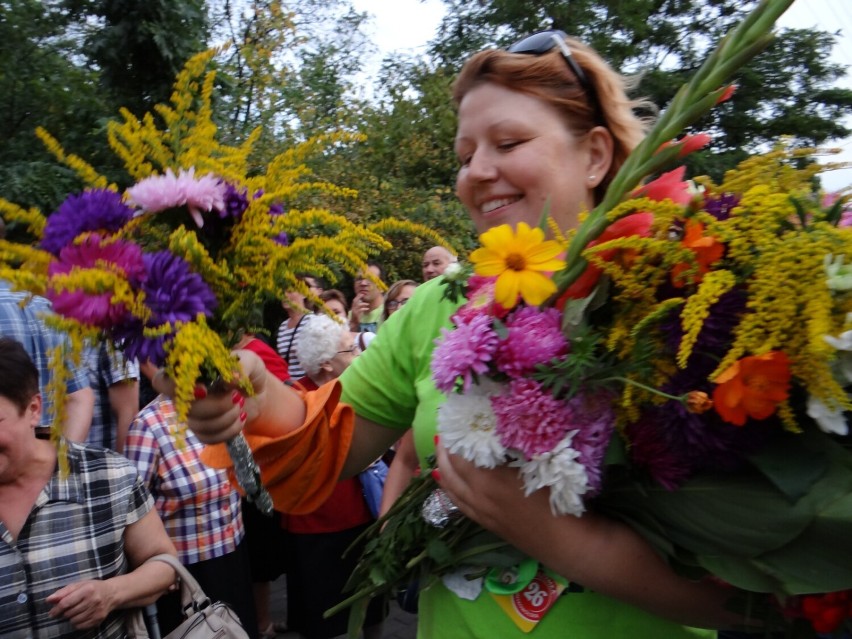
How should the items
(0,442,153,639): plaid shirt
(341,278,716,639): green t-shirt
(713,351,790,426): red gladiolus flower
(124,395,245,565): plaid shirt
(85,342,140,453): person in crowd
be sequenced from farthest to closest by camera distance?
(85,342,140,453): person in crowd → (124,395,245,565): plaid shirt → (0,442,153,639): plaid shirt → (341,278,716,639): green t-shirt → (713,351,790,426): red gladiolus flower

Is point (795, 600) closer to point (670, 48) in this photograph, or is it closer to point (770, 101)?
point (770, 101)

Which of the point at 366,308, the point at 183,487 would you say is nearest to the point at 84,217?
the point at 183,487

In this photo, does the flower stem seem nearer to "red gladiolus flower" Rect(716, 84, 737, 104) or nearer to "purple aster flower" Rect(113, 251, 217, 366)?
"red gladiolus flower" Rect(716, 84, 737, 104)

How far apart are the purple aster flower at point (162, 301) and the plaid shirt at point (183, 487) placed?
7.21 feet

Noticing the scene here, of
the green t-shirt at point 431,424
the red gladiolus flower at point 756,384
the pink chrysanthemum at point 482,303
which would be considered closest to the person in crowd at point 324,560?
the green t-shirt at point 431,424

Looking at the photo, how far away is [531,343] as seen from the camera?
3.50ft

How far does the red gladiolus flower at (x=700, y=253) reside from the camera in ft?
3.40

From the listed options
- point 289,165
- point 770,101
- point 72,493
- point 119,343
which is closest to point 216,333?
point 119,343

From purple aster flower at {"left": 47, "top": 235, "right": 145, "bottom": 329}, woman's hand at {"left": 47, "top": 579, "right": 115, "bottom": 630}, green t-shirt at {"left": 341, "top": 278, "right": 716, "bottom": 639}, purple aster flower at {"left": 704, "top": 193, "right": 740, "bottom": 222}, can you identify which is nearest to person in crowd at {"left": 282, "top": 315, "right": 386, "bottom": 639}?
woman's hand at {"left": 47, "top": 579, "right": 115, "bottom": 630}

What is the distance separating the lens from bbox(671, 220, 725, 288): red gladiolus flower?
1.04 metres

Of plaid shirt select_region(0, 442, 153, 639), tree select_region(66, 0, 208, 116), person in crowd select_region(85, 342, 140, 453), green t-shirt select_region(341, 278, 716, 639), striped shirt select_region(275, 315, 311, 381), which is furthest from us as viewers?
tree select_region(66, 0, 208, 116)

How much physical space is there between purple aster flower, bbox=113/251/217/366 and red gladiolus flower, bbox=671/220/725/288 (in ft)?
2.33

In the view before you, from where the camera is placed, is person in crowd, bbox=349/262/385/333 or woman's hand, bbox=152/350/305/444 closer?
woman's hand, bbox=152/350/305/444

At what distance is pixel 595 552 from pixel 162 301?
31.1 inches
